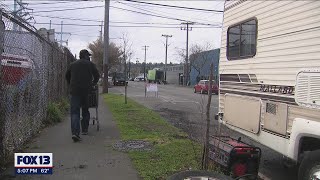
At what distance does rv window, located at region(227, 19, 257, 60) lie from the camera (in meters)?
7.25

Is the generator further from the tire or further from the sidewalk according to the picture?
the sidewalk

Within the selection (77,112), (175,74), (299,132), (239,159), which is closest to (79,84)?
(77,112)

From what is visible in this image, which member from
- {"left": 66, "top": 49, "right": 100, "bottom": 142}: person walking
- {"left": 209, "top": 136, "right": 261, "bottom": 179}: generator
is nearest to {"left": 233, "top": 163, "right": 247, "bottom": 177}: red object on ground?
{"left": 209, "top": 136, "right": 261, "bottom": 179}: generator

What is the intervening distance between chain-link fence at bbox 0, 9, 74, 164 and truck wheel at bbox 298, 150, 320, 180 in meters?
4.26

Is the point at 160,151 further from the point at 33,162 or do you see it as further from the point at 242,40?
the point at 33,162

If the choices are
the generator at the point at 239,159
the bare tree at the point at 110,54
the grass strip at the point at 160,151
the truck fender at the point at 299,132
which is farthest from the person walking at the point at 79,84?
the bare tree at the point at 110,54

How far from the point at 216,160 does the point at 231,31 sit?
3047mm

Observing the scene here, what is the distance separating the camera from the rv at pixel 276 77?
536 cm

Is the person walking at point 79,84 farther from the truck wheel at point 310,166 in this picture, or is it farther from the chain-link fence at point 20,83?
the truck wheel at point 310,166

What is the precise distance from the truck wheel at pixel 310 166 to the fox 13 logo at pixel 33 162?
3.26m

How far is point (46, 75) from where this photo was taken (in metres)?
10.9

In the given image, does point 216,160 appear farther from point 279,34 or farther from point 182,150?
point 279,34

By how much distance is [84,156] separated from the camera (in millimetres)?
7195

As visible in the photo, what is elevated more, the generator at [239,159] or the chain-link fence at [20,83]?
the chain-link fence at [20,83]
